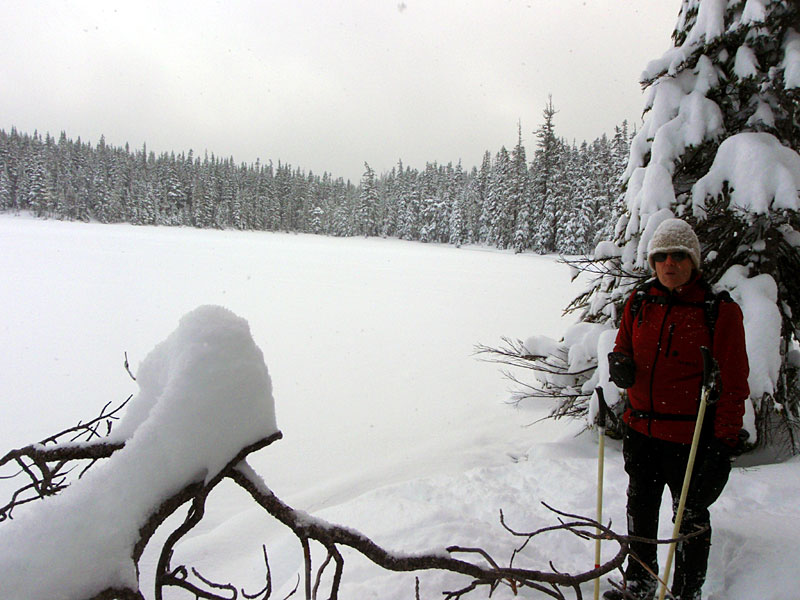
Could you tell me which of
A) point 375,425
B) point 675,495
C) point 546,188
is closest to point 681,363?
point 675,495

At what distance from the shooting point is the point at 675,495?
2.58 metres

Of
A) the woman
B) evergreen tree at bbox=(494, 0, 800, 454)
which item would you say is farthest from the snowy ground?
evergreen tree at bbox=(494, 0, 800, 454)

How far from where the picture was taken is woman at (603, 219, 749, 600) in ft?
7.54

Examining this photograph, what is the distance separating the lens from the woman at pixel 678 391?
2.30 metres

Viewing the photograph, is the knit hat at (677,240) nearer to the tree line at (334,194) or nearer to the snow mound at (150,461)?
the snow mound at (150,461)

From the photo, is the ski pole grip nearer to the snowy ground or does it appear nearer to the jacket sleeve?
the jacket sleeve

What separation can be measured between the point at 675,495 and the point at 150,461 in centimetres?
289

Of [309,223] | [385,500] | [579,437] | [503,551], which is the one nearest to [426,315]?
[579,437]

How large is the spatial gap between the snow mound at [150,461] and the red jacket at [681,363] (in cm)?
237

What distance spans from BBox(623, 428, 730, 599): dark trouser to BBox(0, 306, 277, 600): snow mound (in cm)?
232

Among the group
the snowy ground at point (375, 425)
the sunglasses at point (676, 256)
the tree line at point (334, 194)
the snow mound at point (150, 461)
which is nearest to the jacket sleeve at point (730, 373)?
the sunglasses at point (676, 256)

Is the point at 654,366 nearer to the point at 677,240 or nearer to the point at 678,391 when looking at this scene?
the point at 678,391

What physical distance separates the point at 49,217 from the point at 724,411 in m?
98.2

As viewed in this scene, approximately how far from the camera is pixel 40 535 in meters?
0.60
